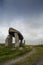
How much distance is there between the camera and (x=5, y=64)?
81.7 feet

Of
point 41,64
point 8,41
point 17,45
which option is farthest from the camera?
point 8,41

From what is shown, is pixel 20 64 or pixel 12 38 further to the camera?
pixel 12 38

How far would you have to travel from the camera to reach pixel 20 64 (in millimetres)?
24359

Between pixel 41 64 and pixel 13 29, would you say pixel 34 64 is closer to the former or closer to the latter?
pixel 41 64

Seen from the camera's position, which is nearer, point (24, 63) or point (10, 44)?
point (24, 63)

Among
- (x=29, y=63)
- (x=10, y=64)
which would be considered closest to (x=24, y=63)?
(x=29, y=63)

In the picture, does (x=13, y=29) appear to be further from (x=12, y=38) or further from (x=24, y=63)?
(x=24, y=63)

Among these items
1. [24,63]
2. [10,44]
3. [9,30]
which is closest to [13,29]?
[9,30]

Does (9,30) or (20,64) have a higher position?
(9,30)

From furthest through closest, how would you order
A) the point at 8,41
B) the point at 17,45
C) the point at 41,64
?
the point at 8,41
the point at 17,45
the point at 41,64

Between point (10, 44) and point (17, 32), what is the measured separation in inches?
202

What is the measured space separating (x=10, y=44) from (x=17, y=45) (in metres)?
4.41

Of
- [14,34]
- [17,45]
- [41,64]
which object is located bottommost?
[41,64]

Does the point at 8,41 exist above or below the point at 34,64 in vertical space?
above
